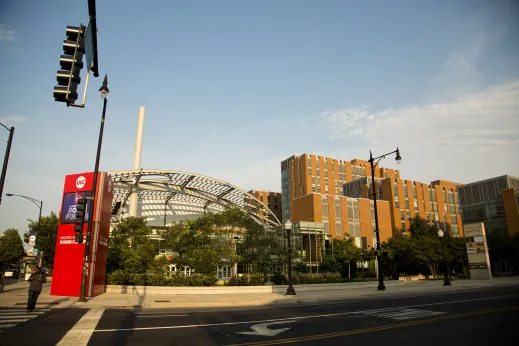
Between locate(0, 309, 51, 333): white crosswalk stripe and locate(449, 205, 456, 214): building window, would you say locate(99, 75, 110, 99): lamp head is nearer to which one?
locate(0, 309, 51, 333): white crosswalk stripe

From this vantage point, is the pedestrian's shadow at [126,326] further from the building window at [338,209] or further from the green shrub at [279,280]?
the building window at [338,209]

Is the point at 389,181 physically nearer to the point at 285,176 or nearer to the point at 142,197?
the point at 285,176

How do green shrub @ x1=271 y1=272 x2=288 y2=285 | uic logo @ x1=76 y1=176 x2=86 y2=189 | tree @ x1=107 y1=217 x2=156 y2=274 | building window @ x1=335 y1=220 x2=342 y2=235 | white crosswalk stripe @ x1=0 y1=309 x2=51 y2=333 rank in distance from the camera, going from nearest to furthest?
white crosswalk stripe @ x1=0 y1=309 x2=51 y2=333
uic logo @ x1=76 y1=176 x2=86 y2=189
tree @ x1=107 y1=217 x2=156 y2=274
green shrub @ x1=271 y1=272 x2=288 y2=285
building window @ x1=335 y1=220 x2=342 y2=235

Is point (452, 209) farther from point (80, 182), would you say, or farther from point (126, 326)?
point (126, 326)

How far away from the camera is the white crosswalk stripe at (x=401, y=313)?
13.5 m

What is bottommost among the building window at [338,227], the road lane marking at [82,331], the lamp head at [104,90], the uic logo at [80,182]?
the road lane marking at [82,331]

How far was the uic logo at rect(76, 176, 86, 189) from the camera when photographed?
22859mm

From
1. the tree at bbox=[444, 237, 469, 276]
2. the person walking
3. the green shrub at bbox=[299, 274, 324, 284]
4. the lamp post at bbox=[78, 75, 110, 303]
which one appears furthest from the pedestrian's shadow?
the tree at bbox=[444, 237, 469, 276]

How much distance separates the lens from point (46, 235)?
43250 millimetres

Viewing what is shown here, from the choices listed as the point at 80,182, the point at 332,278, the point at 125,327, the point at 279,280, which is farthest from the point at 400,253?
the point at 125,327

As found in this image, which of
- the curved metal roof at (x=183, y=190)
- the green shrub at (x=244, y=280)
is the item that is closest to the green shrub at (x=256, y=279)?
the green shrub at (x=244, y=280)

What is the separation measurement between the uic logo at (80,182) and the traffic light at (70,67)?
17.8m

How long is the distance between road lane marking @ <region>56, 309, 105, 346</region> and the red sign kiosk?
315 inches

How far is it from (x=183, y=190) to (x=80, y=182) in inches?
1396
